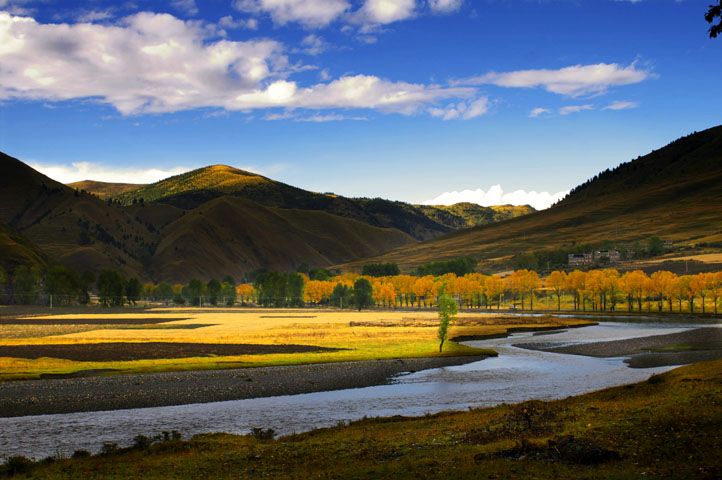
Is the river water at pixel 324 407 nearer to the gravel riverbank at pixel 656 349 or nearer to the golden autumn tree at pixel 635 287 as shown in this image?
the gravel riverbank at pixel 656 349

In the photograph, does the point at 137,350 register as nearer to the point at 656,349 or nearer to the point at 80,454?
the point at 80,454

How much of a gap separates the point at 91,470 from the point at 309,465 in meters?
9.24

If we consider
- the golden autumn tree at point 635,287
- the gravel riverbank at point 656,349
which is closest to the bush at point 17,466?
the gravel riverbank at point 656,349

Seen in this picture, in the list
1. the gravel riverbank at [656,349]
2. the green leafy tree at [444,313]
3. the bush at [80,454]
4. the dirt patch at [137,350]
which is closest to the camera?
the bush at [80,454]

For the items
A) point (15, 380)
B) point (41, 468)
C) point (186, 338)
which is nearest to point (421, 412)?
point (41, 468)

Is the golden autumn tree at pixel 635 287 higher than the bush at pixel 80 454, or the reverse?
the golden autumn tree at pixel 635 287

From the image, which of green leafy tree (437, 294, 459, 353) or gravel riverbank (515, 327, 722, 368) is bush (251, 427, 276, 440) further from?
green leafy tree (437, 294, 459, 353)

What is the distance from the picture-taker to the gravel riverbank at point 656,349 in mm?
71500

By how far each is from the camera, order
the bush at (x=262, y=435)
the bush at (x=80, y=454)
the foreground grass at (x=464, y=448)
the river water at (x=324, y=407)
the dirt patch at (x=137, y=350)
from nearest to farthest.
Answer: the foreground grass at (x=464, y=448) → the bush at (x=80, y=454) → the bush at (x=262, y=435) → the river water at (x=324, y=407) → the dirt patch at (x=137, y=350)

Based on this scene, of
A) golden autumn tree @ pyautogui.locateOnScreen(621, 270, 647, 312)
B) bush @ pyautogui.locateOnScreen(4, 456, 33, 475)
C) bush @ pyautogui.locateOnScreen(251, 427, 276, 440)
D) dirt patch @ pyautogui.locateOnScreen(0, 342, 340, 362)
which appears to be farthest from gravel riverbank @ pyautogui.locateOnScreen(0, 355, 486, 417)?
golden autumn tree @ pyautogui.locateOnScreen(621, 270, 647, 312)

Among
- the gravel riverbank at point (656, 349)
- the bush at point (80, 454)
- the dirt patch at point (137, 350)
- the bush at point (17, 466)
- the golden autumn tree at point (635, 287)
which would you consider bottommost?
the gravel riverbank at point (656, 349)

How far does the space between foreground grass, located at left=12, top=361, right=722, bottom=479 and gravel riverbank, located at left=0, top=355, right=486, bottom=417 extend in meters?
17.2

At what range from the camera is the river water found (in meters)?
35.6

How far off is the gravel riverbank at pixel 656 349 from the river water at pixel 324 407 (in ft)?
22.4
